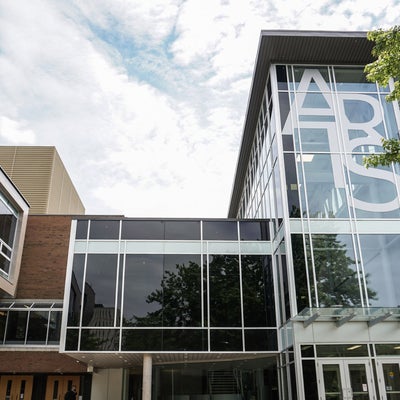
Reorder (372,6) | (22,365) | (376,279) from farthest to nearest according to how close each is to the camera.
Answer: (22,365) → (376,279) → (372,6)

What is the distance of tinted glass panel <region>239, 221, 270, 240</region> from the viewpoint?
63.5 feet

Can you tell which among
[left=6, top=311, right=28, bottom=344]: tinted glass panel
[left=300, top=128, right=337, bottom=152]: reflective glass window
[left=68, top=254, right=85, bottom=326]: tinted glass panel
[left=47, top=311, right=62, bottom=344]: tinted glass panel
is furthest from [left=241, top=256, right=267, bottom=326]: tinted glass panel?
[left=6, top=311, right=28, bottom=344]: tinted glass panel

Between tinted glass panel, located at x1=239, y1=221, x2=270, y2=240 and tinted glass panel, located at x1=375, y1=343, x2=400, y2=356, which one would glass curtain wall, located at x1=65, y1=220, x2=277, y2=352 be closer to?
tinted glass panel, located at x1=239, y1=221, x2=270, y2=240

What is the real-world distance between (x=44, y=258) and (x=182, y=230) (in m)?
9.13

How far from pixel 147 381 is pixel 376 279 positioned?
9.28m

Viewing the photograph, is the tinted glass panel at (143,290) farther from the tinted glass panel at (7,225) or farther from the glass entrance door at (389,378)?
the glass entrance door at (389,378)

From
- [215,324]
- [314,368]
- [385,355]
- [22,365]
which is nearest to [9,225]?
[22,365]

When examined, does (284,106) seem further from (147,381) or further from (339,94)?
(147,381)

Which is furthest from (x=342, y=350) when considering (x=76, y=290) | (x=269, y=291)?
(x=76, y=290)

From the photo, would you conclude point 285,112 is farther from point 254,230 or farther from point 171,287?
point 171,287

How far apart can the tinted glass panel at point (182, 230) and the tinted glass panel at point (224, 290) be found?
48.8 inches

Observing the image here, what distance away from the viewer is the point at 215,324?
1794cm

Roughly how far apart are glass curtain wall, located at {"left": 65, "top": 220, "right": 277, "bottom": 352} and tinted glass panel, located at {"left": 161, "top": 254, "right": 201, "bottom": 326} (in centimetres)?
4

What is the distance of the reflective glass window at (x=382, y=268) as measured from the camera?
15.8 meters
